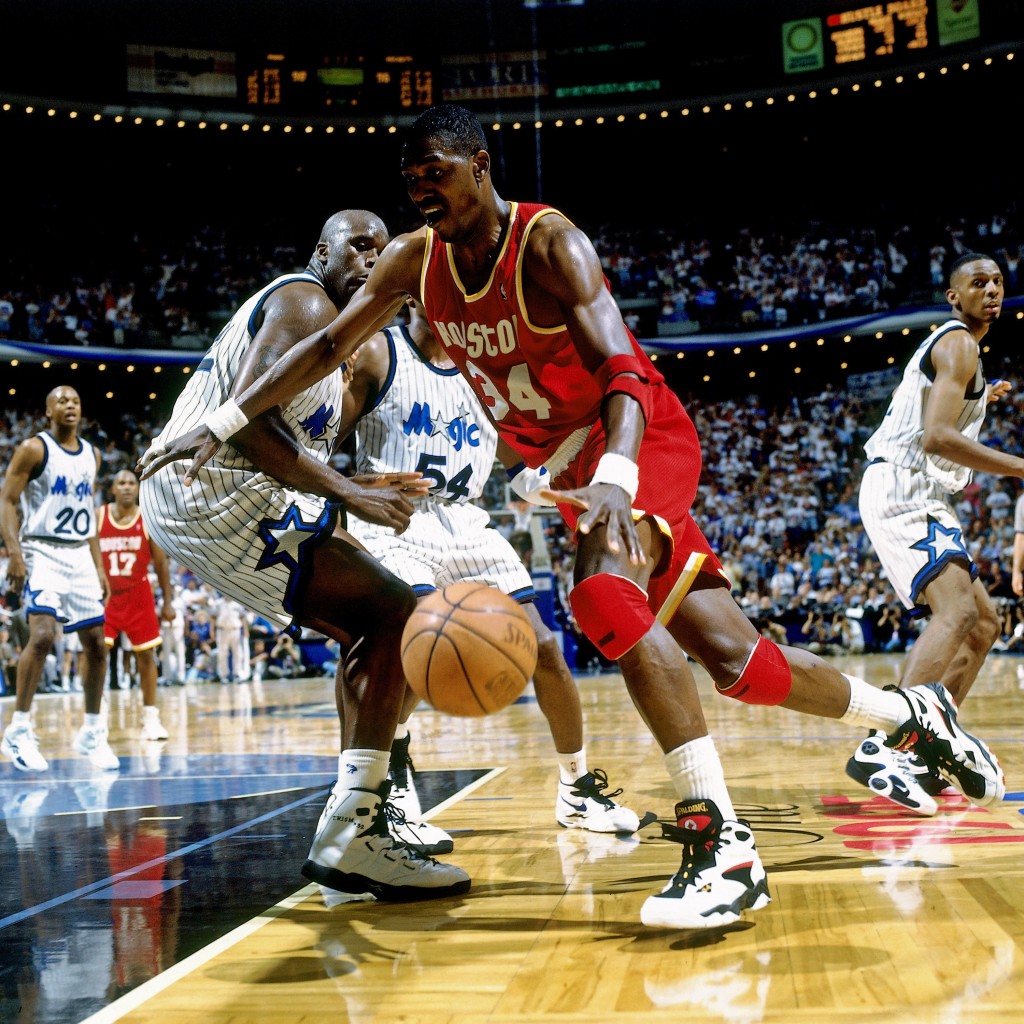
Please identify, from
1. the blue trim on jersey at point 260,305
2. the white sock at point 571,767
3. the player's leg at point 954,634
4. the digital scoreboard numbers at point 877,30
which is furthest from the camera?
the digital scoreboard numbers at point 877,30

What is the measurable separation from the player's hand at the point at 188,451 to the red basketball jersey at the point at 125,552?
618 centimetres

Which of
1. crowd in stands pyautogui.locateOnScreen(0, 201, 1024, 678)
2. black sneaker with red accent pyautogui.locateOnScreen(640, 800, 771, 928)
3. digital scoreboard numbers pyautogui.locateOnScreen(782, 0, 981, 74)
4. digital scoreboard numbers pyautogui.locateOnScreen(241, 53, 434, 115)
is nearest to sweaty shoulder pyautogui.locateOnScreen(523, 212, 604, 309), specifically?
black sneaker with red accent pyautogui.locateOnScreen(640, 800, 771, 928)

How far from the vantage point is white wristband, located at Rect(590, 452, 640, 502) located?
7.91 ft

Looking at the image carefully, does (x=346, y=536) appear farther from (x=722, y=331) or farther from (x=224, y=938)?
(x=722, y=331)

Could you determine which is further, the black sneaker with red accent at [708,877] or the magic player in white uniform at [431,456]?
the magic player in white uniform at [431,456]

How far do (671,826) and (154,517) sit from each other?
186 cm

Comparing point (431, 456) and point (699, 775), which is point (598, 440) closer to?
point (699, 775)

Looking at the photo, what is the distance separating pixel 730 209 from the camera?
2558 centimetres

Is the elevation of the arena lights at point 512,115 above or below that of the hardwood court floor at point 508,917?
above

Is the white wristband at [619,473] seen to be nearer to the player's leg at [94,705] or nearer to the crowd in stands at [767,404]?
the player's leg at [94,705]

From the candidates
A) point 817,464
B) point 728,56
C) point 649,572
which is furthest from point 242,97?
point 649,572

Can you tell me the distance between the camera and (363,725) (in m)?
3.04

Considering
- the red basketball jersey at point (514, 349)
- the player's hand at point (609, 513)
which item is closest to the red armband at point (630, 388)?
the red basketball jersey at point (514, 349)

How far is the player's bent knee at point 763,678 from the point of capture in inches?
119
